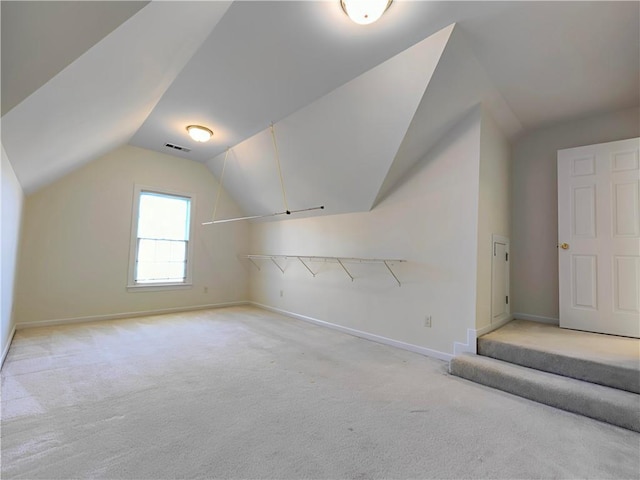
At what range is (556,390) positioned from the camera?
231 centimetres

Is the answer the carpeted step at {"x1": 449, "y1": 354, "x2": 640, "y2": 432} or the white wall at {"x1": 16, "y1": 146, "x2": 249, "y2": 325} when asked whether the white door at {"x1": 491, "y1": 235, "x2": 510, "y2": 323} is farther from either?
the white wall at {"x1": 16, "y1": 146, "x2": 249, "y2": 325}

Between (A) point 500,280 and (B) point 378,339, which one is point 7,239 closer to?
(B) point 378,339

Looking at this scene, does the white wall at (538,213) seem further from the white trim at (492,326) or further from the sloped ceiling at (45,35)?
the sloped ceiling at (45,35)

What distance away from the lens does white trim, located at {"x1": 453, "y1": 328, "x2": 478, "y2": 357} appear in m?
3.05

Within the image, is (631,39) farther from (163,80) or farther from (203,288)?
(203,288)

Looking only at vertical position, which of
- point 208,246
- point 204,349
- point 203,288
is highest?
point 208,246

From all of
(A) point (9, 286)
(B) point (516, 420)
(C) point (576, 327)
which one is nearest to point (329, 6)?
(B) point (516, 420)

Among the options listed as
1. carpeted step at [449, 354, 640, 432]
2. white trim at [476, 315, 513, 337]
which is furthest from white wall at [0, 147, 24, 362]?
white trim at [476, 315, 513, 337]

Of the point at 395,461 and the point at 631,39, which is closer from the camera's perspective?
the point at 395,461

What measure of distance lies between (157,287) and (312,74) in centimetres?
456

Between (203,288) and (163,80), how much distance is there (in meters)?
4.09

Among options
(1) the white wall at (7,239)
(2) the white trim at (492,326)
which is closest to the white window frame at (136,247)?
(1) the white wall at (7,239)

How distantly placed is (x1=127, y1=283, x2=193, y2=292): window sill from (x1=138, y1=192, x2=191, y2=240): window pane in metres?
0.88

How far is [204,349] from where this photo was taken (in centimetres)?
352
